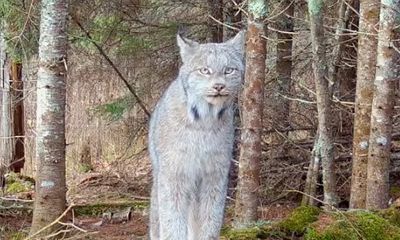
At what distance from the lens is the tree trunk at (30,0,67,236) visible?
6.90 meters

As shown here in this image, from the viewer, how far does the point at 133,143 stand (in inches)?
471

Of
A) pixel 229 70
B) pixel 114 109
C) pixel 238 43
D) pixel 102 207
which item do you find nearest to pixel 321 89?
pixel 238 43

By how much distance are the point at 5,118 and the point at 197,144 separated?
8645mm

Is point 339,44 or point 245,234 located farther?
point 339,44

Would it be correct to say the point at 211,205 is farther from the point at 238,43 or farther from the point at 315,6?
the point at 315,6

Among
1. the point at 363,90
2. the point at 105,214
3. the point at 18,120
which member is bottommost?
the point at 105,214

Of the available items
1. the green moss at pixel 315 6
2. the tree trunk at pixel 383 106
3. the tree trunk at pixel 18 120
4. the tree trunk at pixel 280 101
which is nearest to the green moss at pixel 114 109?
the tree trunk at pixel 18 120

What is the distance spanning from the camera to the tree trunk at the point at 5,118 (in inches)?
460

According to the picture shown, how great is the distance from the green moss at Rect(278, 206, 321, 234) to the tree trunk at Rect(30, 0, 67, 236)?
127 inches

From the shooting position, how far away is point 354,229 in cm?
434

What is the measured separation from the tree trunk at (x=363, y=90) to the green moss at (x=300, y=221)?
76.4 inches

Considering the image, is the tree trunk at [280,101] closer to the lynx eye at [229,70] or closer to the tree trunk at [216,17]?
the tree trunk at [216,17]

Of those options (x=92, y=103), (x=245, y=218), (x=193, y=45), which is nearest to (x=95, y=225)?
(x=245, y=218)

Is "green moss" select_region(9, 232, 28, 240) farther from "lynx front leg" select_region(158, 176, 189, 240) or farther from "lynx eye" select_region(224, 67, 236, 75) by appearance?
"lynx eye" select_region(224, 67, 236, 75)
